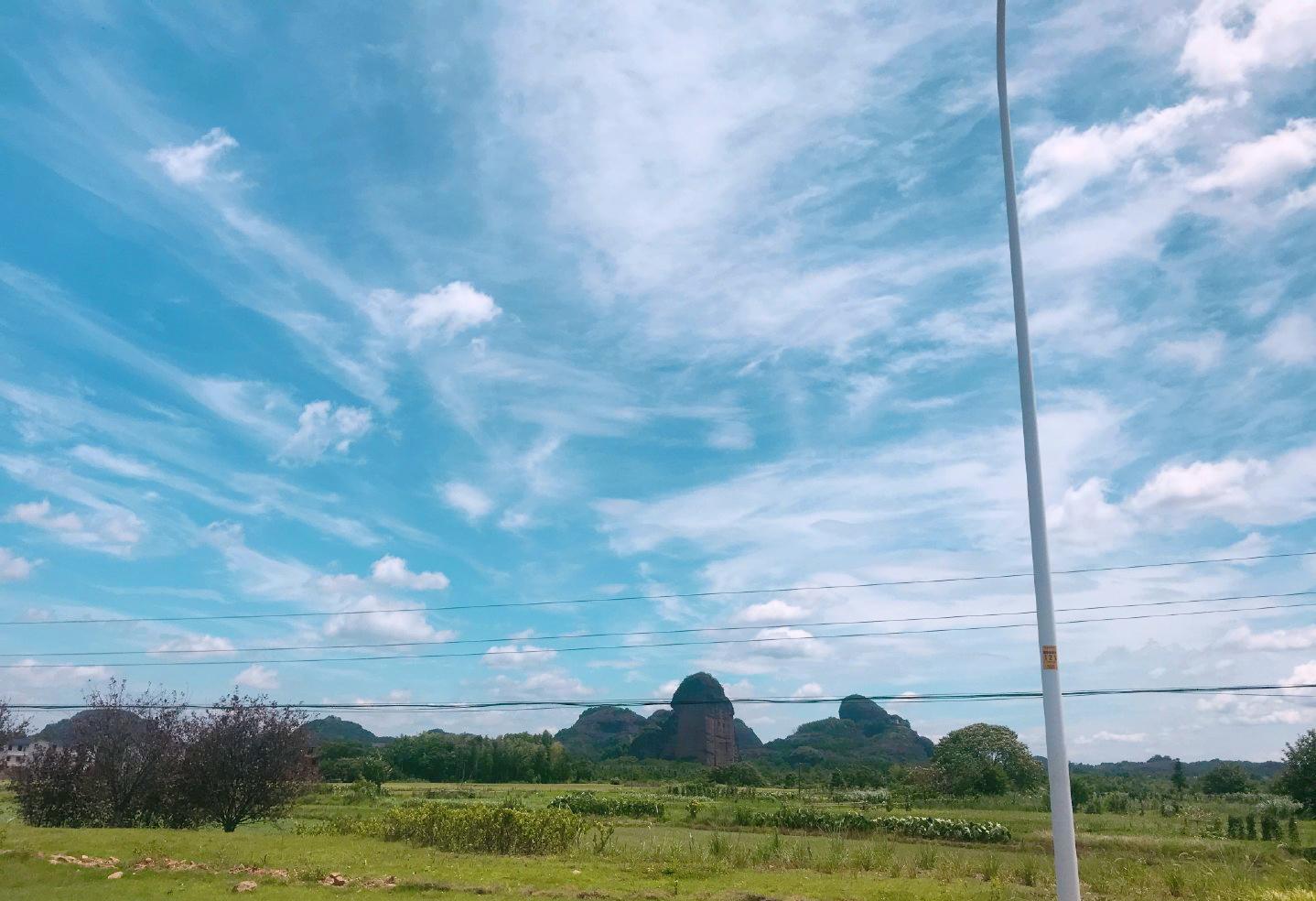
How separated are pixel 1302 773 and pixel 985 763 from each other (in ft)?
107

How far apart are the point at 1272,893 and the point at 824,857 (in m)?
18.2

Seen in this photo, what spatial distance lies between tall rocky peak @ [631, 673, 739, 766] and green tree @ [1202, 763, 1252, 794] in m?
76.6

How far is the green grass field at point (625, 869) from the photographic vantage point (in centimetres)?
2122

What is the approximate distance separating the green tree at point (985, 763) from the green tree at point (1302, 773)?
28.3 meters

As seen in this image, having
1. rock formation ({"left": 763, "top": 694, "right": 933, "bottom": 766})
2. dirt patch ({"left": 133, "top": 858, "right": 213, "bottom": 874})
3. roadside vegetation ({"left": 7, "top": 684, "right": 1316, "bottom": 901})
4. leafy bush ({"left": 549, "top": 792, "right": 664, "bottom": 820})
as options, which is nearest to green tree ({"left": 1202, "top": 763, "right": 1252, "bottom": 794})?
roadside vegetation ({"left": 7, "top": 684, "right": 1316, "bottom": 901})

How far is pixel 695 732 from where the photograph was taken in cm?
14750

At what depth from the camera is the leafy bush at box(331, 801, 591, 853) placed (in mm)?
31359

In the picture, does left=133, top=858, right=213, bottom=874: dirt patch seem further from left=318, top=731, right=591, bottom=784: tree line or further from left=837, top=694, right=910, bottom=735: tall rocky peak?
left=837, top=694, right=910, bottom=735: tall rocky peak

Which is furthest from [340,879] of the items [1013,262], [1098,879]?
[1013,262]

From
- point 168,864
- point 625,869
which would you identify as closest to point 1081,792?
point 625,869

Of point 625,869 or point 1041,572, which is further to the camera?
point 625,869

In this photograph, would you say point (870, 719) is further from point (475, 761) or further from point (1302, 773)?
point (1302, 773)

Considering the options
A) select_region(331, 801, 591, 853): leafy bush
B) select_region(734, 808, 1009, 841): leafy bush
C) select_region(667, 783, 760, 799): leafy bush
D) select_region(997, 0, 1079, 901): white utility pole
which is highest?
select_region(997, 0, 1079, 901): white utility pole

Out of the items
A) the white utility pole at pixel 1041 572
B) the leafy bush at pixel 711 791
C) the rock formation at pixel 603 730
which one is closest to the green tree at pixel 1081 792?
the leafy bush at pixel 711 791
